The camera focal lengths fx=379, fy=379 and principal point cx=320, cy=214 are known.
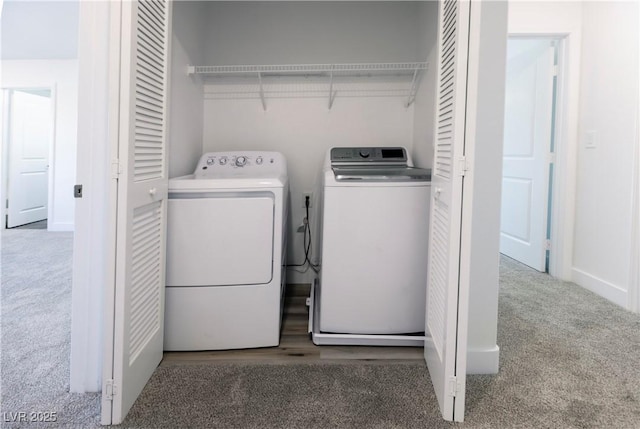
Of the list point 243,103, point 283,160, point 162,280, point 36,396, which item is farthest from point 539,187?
point 36,396

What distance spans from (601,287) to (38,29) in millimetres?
5654

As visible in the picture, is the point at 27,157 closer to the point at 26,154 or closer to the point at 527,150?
the point at 26,154

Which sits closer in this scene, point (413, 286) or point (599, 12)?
point (413, 286)

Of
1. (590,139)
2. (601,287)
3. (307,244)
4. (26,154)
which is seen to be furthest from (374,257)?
(26,154)

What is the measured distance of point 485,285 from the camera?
1.53 m

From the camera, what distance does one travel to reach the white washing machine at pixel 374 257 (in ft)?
5.91

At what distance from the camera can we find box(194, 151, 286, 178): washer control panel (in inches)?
90.2

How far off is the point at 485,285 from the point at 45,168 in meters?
6.40

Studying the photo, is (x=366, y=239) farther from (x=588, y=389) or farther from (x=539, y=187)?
(x=539, y=187)

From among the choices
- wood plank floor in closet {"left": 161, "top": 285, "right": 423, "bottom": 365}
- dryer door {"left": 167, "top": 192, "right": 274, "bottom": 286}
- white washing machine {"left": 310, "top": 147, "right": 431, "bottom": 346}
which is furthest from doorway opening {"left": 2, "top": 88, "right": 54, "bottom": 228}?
white washing machine {"left": 310, "top": 147, "right": 431, "bottom": 346}

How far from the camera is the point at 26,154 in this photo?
5.21 m

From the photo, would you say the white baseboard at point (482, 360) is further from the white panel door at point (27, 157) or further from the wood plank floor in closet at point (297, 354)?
the white panel door at point (27, 157)

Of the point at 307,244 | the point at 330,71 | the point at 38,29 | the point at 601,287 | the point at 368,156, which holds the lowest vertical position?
the point at 601,287

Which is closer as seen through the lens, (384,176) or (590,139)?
(384,176)
